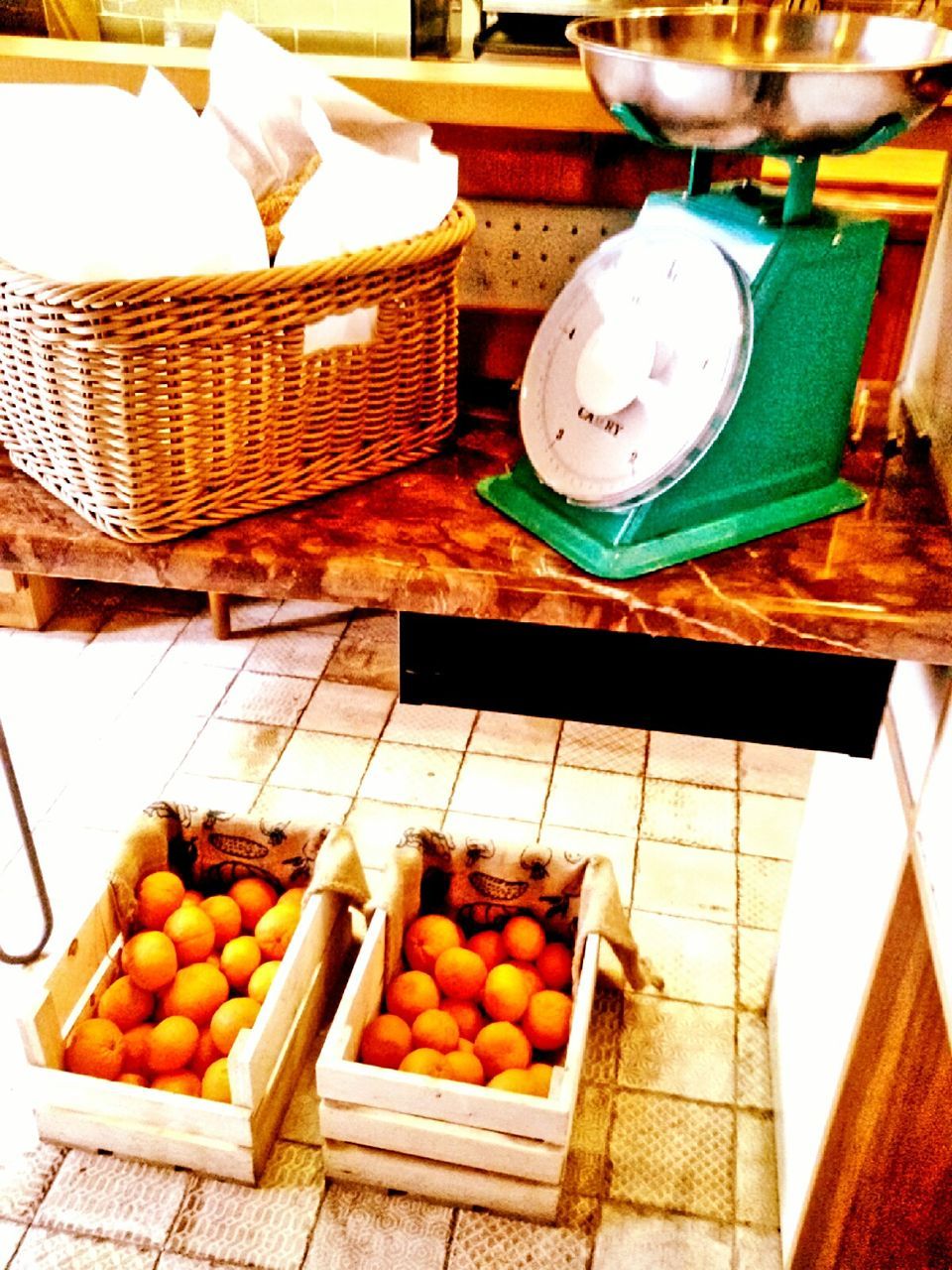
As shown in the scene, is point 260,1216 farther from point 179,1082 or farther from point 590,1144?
point 590,1144

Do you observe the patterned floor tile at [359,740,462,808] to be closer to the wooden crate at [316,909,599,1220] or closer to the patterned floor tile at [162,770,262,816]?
the patterned floor tile at [162,770,262,816]

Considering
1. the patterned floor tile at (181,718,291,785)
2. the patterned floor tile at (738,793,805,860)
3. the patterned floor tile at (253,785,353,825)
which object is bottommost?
the patterned floor tile at (738,793,805,860)

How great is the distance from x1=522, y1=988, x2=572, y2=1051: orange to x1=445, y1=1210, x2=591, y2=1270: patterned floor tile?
0.22 m

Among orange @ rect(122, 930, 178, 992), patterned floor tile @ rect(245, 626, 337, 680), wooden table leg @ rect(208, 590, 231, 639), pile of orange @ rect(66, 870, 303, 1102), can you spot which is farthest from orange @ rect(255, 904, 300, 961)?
wooden table leg @ rect(208, 590, 231, 639)


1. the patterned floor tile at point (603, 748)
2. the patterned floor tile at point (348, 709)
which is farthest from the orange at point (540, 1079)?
the patterned floor tile at point (348, 709)

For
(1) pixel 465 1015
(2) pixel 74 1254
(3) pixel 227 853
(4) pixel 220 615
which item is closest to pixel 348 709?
(4) pixel 220 615

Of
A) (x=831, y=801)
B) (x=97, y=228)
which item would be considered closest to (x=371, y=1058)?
(x=831, y=801)

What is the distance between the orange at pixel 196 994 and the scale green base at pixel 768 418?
858 millimetres

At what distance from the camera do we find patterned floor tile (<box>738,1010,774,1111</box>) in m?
1.60

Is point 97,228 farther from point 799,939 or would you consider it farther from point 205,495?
point 799,939

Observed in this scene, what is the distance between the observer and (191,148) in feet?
2.96

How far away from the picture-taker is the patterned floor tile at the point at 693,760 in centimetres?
221

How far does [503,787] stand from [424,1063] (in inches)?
31.1

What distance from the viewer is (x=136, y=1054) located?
1.47 metres
